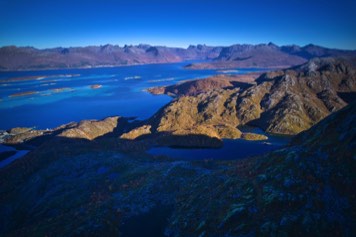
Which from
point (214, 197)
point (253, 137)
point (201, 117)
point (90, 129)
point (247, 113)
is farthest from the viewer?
point (247, 113)

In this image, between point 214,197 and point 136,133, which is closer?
point 214,197

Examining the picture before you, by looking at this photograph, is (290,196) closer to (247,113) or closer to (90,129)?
(247,113)

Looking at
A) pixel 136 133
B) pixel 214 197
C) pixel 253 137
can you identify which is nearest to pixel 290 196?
pixel 214 197

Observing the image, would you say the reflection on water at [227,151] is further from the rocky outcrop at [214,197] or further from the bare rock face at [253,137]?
the rocky outcrop at [214,197]

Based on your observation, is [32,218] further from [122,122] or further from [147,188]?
[122,122]

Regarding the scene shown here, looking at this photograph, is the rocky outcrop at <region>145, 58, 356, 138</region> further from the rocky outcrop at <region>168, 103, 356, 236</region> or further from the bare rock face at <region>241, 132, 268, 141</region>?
the rocky outcrop at <region>168, 103, 356, 236</region>

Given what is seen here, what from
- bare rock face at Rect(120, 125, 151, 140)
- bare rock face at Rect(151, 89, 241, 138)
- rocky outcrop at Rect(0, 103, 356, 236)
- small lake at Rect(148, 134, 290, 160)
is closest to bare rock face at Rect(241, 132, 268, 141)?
bare rock face at Rect(151, 89, 241, 138)

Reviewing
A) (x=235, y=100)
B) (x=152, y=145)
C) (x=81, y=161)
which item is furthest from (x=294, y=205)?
(x=235, y=100)

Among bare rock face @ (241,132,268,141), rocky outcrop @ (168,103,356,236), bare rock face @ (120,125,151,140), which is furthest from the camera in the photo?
bare rock face @ (120,125,151,140)
